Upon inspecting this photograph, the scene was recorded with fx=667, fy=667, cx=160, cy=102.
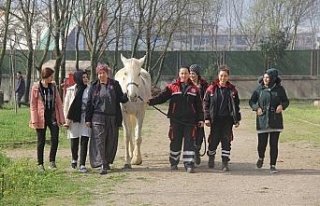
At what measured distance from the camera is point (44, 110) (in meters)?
11.1

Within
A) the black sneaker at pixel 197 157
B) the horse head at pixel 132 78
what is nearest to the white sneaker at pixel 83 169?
the horse head at pixel 132 78

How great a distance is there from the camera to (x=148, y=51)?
1522 inches

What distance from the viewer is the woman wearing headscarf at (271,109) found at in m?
11.5

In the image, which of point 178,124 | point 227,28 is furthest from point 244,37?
point 178,124

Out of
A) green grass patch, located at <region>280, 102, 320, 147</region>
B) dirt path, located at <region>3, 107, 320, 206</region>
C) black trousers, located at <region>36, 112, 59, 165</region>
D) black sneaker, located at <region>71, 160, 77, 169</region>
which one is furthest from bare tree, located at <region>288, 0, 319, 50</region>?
black trousers, located at <region>36, 112, 59, 165</region>

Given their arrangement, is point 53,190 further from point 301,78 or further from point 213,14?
point 213,14

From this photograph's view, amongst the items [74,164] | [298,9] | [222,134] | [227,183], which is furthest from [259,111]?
[298,9]

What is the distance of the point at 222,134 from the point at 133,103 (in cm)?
172

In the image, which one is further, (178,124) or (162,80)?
(162,80)

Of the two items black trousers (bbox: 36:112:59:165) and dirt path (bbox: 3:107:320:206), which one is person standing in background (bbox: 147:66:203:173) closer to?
dirt path (bbox: 3:107:320:206)

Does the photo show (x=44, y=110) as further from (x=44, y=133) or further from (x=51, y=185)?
(x=51, y=185)

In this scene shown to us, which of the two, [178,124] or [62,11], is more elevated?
[62,11]

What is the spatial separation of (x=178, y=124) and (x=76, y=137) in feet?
5.89

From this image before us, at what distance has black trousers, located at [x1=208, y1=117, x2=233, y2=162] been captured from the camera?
1167 centimetres
